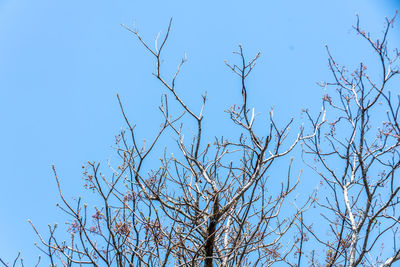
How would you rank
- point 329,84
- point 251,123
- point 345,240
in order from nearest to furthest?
1. point 251,123
2. point 345,240
3. point 329,84

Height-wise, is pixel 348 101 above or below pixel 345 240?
above

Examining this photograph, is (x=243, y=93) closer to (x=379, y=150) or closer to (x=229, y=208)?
(x=229, y=208)

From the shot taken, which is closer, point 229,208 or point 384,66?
point 229,208

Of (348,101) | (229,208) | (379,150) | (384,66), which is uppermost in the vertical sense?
(348,101)

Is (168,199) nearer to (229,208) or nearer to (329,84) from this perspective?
(229,208)

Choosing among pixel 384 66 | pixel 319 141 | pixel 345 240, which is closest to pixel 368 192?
pixel 345 240

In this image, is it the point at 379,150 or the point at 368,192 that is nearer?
the point at 368,192

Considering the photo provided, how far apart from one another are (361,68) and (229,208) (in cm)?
332

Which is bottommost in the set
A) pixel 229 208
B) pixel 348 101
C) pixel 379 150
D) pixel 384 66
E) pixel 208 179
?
pixel 229 208

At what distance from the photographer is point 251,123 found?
138 inches

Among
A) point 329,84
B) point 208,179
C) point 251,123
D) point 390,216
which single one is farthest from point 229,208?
point 329,84

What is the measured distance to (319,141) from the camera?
227 inches

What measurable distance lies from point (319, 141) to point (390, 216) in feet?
5.14

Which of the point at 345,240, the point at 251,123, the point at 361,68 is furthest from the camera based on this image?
the point at 361,68
